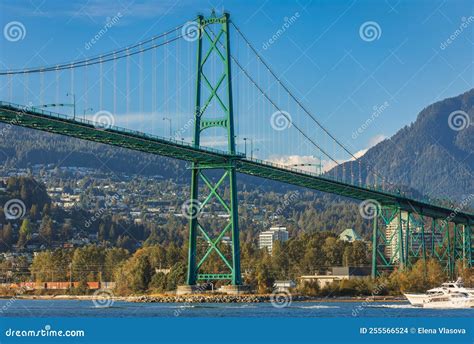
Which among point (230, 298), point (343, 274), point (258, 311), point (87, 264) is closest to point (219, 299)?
point (230, 298)

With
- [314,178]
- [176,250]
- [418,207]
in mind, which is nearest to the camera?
[314,178]

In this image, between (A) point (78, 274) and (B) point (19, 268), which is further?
(B) point (19, 268)

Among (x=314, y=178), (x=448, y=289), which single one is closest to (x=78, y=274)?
(x=314, y=178)

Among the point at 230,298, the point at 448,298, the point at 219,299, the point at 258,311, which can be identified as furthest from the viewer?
the point at 230,298

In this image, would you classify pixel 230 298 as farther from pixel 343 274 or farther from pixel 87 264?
pixel 87 264

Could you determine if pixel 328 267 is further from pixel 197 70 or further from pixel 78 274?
pixel 197 70

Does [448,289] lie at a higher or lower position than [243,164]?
lower

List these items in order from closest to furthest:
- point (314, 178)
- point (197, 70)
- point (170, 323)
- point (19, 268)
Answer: point (170, 323)
point (197, 70)
point (314, 178)
point (19, 268)

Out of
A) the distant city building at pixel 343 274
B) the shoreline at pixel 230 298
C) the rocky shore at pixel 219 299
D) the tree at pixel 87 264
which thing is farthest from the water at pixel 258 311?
the tree at pixel 87 264
